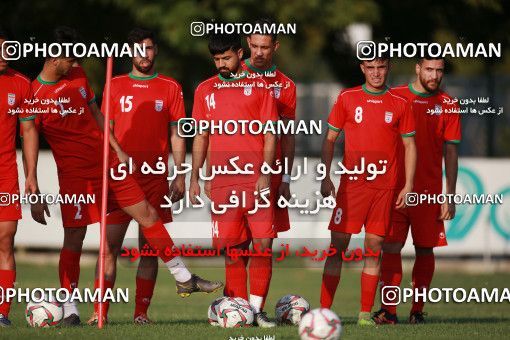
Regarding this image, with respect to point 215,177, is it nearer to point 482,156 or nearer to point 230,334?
point 230,334

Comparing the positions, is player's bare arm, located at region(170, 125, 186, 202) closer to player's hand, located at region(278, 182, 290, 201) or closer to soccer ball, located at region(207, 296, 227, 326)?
player's hand, located at region(278, 182, 290, 201)

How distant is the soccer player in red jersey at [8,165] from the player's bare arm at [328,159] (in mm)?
2704

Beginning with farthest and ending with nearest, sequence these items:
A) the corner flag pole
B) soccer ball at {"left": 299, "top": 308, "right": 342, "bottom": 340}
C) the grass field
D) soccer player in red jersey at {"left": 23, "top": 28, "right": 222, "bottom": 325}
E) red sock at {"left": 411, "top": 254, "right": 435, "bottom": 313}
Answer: red sock at {"left": 411, "top": 254, "right": 435, "bottom": 313}
soccer player in red jersey at {"left": 23, "top": 28, "right": 222, "bottom": 325}
the corner flag pole
the grass field
soccer ball at {"left": 299, "top": 308, "right": 342, "bottom": 340}

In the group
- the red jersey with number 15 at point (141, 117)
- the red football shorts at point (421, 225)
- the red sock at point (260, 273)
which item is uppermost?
the red jersey with number 15 at point (141, 117)

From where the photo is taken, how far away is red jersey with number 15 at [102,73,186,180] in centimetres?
1152

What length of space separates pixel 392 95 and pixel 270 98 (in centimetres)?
126

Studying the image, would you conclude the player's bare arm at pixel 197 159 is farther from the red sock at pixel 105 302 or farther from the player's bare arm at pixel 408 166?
the player's bare arm at pixel 408 166

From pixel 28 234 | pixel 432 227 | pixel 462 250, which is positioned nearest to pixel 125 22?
pixel 28 234

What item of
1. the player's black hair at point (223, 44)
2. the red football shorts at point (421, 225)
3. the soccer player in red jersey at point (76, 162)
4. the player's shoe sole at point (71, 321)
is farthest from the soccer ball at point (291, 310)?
the player's black hair at point (223, 44)

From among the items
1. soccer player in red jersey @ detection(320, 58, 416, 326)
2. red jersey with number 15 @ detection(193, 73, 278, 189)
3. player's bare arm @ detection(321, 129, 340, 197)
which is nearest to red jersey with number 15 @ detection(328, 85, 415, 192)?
soccer player in red jersey @ detection(320, 58, 416, 326)

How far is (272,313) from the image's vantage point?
555 inches

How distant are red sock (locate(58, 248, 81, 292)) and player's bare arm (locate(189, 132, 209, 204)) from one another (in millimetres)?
1288

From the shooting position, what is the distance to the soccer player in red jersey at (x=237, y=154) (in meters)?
11.2

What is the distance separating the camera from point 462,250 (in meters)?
20.5
